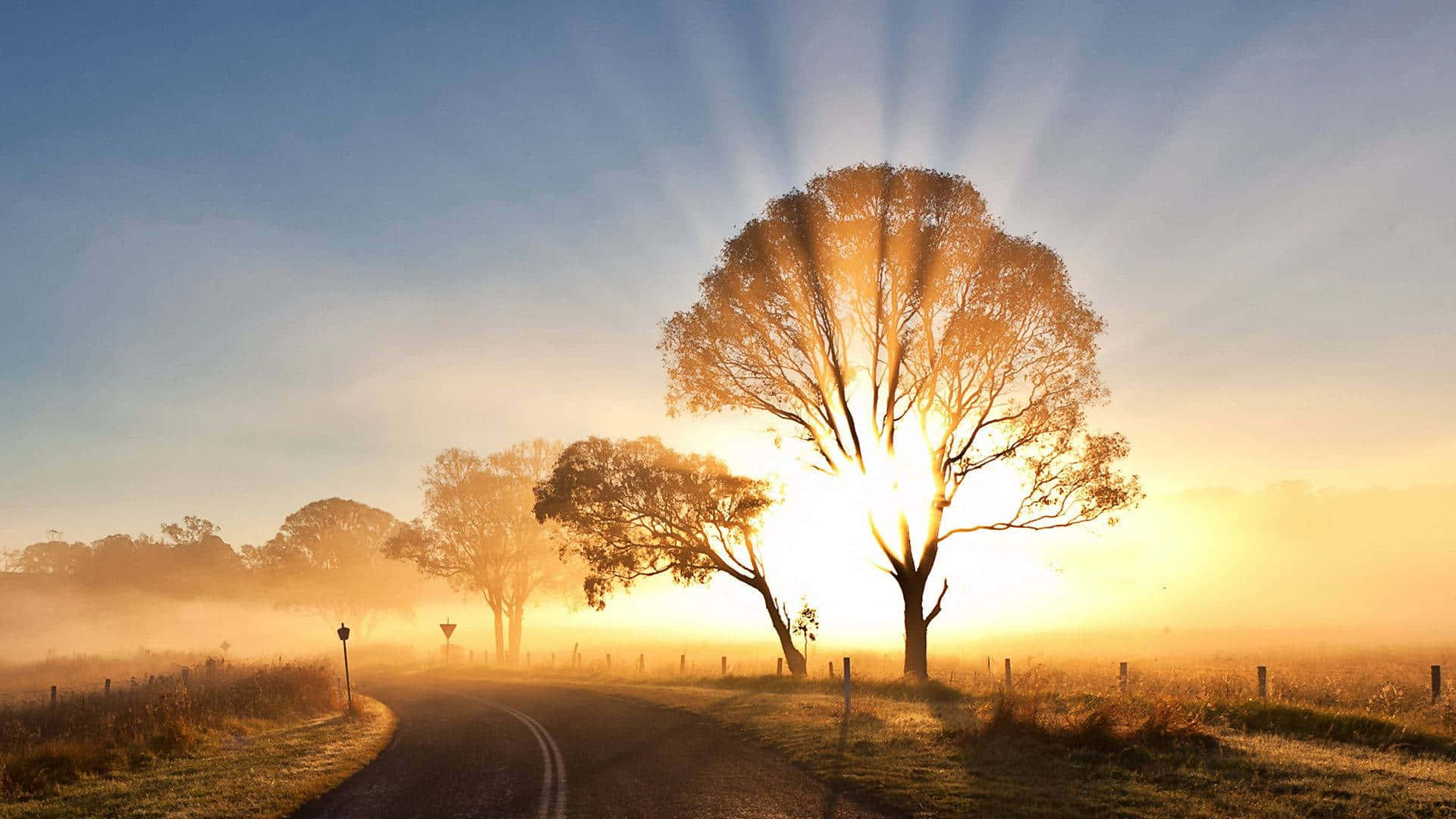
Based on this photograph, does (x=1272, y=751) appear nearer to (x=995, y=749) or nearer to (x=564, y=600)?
(x=995, y=749)

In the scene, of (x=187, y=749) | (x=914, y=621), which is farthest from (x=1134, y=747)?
(x=187, y=749)

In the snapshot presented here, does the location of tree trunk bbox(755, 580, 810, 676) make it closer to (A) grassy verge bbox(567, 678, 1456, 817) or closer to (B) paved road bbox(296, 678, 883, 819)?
(B) paved road bbox(296, 678, 883, 819)

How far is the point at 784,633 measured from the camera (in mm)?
34562

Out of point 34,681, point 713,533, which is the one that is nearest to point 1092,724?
point 713,533

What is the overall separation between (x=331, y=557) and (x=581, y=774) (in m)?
71.3

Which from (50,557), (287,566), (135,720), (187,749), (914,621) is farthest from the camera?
(50,557)

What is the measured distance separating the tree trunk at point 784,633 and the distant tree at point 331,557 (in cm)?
5341

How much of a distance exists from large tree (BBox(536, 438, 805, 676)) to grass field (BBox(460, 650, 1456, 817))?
1063 centimetres

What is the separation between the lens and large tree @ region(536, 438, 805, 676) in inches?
1368

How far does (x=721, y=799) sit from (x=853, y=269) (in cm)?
2024

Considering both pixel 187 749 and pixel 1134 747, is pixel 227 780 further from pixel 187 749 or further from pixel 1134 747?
pixel 1134 747

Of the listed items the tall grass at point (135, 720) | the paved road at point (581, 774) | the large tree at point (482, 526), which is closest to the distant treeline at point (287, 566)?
the large tree at point (482, 526)

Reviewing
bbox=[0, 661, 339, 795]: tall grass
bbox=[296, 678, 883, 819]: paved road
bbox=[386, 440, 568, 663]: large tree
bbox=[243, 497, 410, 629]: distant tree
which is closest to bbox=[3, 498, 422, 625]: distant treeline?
bbox=[243, 497, 410, 629]: distant tree

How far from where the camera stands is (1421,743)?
49.9 feet
